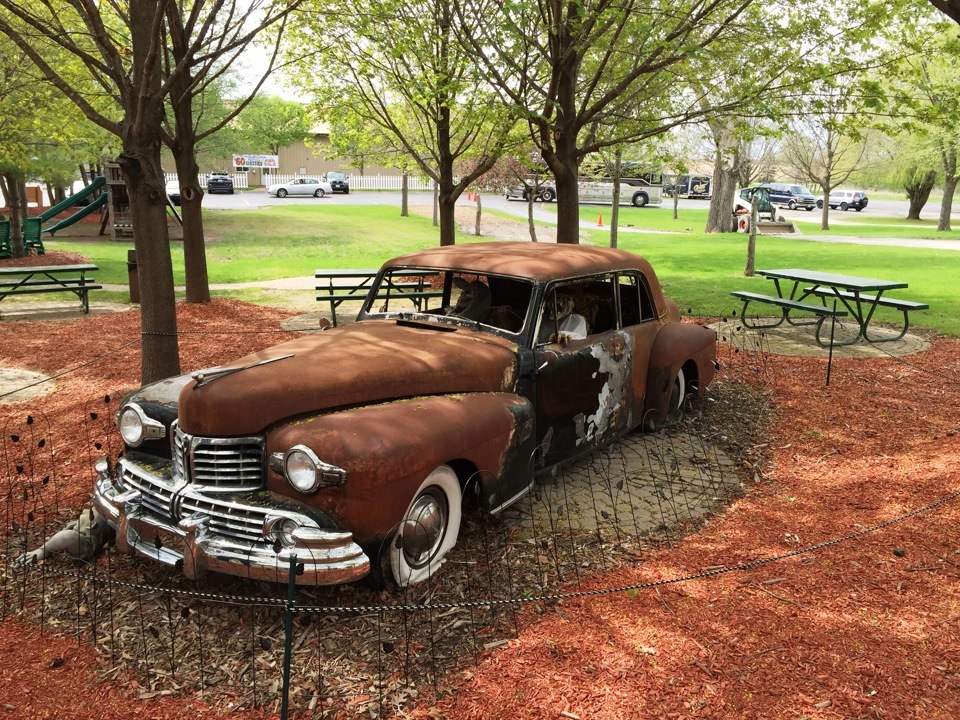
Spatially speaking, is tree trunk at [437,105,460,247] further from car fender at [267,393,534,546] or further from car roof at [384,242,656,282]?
car fender at [267,393,534,546]

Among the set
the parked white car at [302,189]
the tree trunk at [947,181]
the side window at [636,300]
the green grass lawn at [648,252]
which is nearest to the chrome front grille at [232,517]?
the side window at [636,300]

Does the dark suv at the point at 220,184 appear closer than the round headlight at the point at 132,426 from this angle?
No

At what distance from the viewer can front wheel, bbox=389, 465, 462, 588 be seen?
146 inches

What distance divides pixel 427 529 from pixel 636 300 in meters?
2.98

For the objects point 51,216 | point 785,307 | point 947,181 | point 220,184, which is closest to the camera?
point 785,307

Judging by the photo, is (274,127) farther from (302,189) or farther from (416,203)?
(416,203)

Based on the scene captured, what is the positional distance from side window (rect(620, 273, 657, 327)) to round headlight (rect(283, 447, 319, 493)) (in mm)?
3174

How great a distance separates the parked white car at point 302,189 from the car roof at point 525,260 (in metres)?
42.2

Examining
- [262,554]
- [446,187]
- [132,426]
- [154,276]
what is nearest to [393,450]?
[262,554]

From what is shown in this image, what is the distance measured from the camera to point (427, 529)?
12.6ft

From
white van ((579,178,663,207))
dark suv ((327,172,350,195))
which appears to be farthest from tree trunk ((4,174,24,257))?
white van ((579,178,663,207))

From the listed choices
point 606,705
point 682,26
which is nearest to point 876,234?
point 682,26

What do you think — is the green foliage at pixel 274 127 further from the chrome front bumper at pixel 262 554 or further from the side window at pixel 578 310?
the chrome front bumper at pixel 262 554

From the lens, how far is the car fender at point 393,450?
3.40 metres
